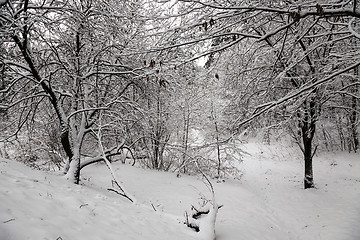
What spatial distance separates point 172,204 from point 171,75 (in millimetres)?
4023

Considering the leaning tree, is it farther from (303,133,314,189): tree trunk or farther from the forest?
(303,133,314,189): tree trunk

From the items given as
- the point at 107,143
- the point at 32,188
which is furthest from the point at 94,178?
the point at 32,188

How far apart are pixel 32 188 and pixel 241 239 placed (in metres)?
4.35

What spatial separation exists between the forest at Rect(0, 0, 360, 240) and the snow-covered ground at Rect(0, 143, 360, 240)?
0.61 meters

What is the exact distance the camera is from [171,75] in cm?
654

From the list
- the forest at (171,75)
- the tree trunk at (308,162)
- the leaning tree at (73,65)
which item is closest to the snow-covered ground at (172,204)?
the tree trunk at (308,162)

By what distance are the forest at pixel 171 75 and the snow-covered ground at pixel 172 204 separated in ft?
1.99

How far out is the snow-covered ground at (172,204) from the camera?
11.0 feet

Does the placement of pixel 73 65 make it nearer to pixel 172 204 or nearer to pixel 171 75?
pixel 171 75

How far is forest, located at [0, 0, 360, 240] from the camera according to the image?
149 inches

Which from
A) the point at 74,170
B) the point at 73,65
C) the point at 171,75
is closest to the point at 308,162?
the point at 171,75

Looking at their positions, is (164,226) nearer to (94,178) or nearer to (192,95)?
(94,178)

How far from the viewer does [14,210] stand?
3.08 metres

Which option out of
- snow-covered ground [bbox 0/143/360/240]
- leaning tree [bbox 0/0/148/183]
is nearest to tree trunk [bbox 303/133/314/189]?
snow-covered ground [bbox 0/143/360/240]
